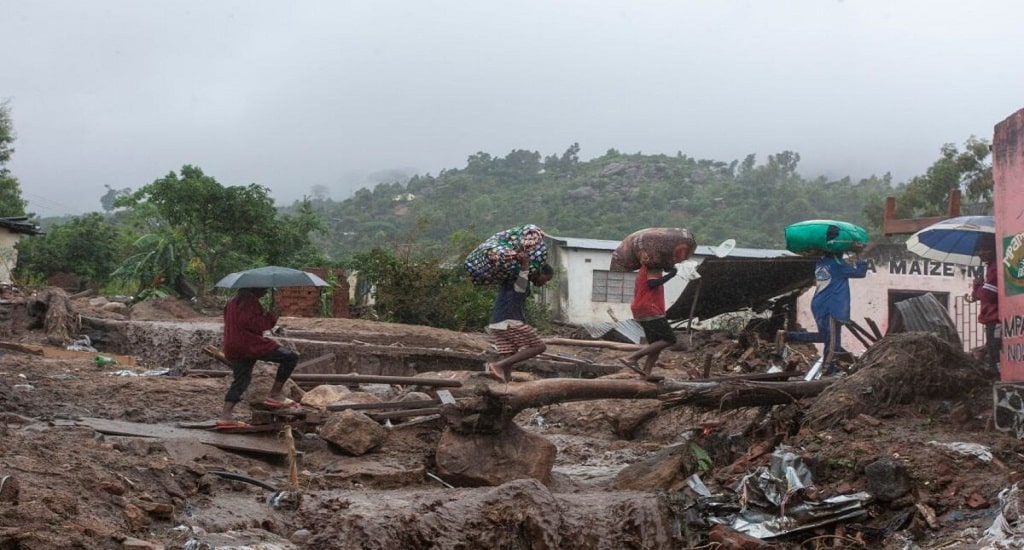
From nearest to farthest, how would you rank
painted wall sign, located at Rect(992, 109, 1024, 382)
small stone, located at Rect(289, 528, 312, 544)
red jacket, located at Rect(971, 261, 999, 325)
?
small stone, located at Rect(289, 528, 312, 544)
painted wall sign, located at Rect(992, 109, 1024, 382)
red jacket, located at Rect(971, 261, 999, 325)

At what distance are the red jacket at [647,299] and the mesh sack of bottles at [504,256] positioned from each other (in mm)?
984

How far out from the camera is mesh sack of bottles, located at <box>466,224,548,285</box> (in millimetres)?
8953

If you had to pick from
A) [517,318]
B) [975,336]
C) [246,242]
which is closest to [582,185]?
[246,242]

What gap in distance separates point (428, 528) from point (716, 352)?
1141 cm

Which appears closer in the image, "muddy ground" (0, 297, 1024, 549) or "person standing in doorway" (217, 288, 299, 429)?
"muddy ground" (0, 297, 1024, 549)

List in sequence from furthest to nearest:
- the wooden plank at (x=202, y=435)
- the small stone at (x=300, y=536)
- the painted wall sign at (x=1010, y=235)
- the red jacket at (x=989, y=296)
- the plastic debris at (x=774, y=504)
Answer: the red jacket at (x=989, y=296)
the wooden plank at (x=202, y=435)
the painted wall sign at (x=1010, y=235)
the plastic debris at (x=774, y=504)
the small stone at (x=300, y=536)

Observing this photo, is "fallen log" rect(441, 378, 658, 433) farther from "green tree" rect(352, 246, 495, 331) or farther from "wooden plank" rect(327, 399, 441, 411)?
"green tree" rect(352, 246, 495, 331)

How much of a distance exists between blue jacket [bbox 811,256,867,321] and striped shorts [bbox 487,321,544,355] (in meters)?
3.07

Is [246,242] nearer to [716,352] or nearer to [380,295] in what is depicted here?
[380,295]

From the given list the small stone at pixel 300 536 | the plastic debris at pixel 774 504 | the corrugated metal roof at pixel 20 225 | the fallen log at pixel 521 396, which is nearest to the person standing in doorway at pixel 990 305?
the plastic debris at pixel 774 504

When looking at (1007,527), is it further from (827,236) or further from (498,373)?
(498,373)

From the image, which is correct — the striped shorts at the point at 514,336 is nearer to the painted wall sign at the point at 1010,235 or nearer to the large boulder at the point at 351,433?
the large boulder at the point at 351,433

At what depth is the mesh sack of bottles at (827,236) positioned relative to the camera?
390 inches

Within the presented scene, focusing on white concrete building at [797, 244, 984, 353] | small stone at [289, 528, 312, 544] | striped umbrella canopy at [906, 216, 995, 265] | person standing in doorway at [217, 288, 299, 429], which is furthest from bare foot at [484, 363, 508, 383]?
white concrete building at [797, 244, 984, 353]
